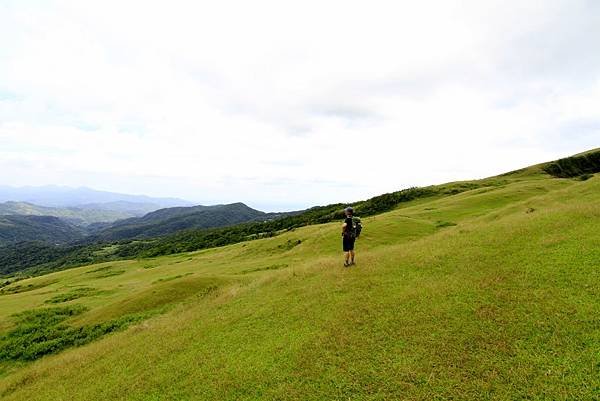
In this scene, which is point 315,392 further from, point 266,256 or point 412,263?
point 266,256

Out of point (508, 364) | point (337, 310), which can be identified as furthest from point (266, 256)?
point (508, 364)

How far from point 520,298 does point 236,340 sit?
12.9 metres

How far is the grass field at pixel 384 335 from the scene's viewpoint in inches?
487

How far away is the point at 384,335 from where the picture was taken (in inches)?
595

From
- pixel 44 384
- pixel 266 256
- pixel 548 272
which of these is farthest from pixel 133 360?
pixel 266 256

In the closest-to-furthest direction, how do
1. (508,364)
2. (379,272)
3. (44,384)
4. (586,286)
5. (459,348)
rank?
1. (508,364)
2. (459,348)
3. (586,286)
4. (44,384)
5. (379,272)

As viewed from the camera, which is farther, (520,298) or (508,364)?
(520,298)

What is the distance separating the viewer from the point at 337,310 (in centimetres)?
1803

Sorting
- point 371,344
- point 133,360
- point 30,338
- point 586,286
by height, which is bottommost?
point 30,338

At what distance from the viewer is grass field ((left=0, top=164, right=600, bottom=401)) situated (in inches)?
487

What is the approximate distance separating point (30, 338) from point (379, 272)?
100ft

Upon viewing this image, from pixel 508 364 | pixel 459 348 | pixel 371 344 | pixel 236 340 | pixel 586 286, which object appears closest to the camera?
pixel 508 364

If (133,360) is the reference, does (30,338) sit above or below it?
below

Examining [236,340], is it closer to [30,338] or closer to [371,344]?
[371,344]
